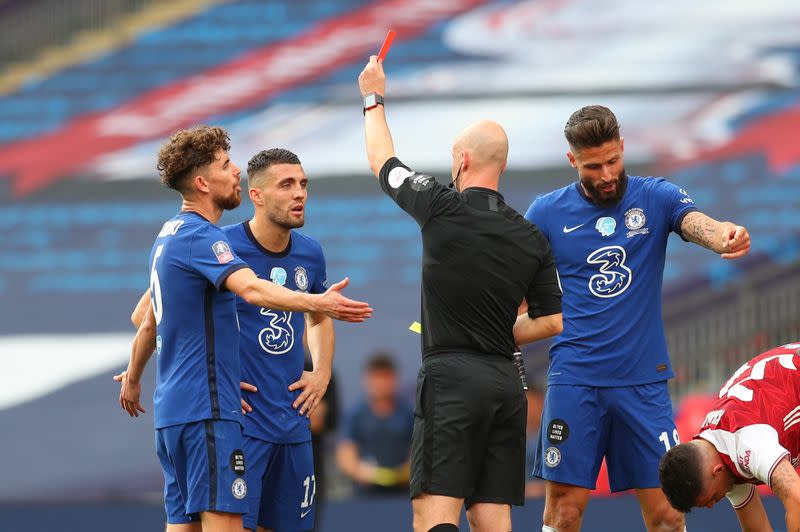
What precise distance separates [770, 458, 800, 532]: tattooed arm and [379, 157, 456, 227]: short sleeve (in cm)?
171

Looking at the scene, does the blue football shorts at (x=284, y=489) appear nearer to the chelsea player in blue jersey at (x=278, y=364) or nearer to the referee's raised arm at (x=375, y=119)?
the chelsea player in blue jersey at (x=278, y=364)

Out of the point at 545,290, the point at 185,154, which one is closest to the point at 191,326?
the point at 185,154

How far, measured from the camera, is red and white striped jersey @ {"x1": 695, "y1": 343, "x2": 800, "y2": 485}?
5230mm

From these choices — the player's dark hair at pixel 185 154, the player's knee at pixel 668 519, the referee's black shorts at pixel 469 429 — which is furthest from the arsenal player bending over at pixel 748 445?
the player's dark hair at pixel 185 154

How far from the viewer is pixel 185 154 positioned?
5.67m

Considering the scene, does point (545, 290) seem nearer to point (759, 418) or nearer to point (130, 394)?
point (759, 418)

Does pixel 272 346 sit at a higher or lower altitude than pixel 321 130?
lower

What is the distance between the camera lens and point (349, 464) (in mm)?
11086

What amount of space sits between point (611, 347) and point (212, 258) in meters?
2.01

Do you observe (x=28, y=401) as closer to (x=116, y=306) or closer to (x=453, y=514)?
(x=116, y=306)

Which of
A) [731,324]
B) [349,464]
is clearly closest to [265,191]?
[349,464]

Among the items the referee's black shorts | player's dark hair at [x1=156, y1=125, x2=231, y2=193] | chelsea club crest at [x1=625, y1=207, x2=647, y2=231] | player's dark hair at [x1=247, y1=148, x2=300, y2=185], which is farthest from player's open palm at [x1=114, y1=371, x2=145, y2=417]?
chelsea club crest at [x1=625, y1=207, x2=647, y2=231]

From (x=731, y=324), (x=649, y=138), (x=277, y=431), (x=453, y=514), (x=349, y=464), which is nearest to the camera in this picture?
(x=453, y=514)

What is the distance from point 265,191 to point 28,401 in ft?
29.0
